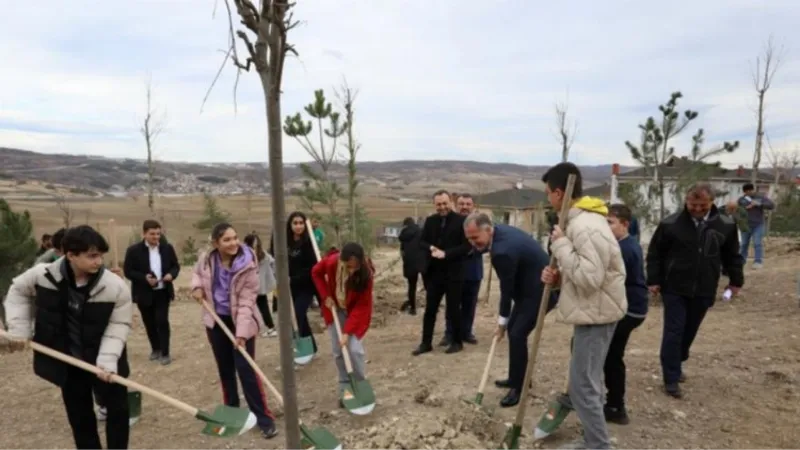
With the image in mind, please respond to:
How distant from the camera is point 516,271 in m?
3.99

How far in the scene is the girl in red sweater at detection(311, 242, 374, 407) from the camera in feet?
13.3

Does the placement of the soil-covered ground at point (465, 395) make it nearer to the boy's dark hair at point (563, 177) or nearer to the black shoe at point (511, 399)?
the black shoe at point (511, 399)

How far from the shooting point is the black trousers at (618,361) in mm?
3676

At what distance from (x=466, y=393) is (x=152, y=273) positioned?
3.52 m

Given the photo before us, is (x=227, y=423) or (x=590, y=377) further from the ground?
(x=590, y=377)

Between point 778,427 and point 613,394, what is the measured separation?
3.98 ft

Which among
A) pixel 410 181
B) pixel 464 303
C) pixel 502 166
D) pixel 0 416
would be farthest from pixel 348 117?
pixel 502 166

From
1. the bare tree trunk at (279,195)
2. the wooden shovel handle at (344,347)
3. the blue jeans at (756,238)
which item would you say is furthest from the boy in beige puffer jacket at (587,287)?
the blue jeans at (756,238)

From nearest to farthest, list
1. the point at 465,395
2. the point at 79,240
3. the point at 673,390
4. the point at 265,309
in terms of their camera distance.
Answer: the point at 79,240 → the point at 465,395 → the point at 673,390 → the point at 265,309

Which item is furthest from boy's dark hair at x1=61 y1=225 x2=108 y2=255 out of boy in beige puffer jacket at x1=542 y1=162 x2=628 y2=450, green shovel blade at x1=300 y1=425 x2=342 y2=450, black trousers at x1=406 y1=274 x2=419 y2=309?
black trousers at x1=406 y1=274 x2=419 y2=309

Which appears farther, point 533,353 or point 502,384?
point 502,384

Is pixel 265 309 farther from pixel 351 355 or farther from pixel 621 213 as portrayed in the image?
pixel 621 213

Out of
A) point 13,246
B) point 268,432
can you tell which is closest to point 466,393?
point 268,432

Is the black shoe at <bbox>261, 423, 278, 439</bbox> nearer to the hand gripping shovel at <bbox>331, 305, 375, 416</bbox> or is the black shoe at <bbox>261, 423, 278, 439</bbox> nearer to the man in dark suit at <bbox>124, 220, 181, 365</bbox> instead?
the hand gripping shovel at <bbox>331, 305, 375, 416</bbox>
